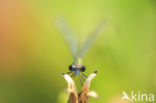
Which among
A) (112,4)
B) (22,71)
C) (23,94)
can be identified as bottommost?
(23,94)

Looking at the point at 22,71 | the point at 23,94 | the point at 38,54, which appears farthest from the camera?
the point at 38,54

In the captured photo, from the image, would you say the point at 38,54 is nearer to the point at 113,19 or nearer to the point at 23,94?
the point at 23,94

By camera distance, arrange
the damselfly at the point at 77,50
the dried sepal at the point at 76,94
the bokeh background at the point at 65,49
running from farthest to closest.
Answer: the bokeh background at the point at 65,49
the damselfly at the point at 77,50
the dried sepal at the point at 76,94

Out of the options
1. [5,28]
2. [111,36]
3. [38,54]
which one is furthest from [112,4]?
[5,28]

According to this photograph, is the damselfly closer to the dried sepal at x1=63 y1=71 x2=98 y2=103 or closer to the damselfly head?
the damselfly head

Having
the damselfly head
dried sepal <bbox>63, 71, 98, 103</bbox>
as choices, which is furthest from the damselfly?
dried sepal <bbox>63, 71, 98, 103</bbox>
